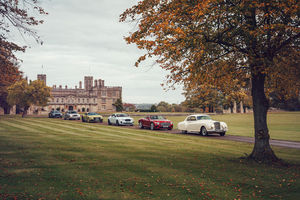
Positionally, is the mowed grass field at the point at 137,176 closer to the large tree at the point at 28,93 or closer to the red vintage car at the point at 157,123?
the red vintage car at the point at 157,123

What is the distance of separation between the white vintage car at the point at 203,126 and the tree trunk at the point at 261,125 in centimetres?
1058

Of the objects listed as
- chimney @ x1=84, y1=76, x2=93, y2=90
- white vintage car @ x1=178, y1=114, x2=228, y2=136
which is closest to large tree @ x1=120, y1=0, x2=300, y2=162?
white vintage car @ x1=178, y1=114, x2=228, y2=136

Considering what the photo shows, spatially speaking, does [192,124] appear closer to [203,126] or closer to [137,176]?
[203,126]

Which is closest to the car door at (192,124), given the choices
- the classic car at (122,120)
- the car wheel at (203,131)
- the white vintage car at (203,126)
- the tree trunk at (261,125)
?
the white vintage car at (203,126)

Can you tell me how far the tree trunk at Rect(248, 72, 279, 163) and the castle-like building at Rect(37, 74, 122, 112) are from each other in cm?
13457

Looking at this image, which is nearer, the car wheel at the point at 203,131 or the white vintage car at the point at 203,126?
the white vintage car at the point at 203,126

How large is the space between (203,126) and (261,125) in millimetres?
11496

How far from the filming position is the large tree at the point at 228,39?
29.7 ft

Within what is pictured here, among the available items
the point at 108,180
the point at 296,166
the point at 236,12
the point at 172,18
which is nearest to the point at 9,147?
the point at 108,180

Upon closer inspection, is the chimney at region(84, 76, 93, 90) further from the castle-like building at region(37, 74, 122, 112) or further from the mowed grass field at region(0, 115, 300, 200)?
the mowed grass field at region(0, 115, 300, 200)

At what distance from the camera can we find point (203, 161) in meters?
10.7

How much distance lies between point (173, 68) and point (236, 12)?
11.5 ft

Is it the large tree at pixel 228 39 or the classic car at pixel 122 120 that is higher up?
the large tree at pixel 228 39

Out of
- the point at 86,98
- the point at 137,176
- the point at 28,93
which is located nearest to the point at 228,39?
the point at 137,176
